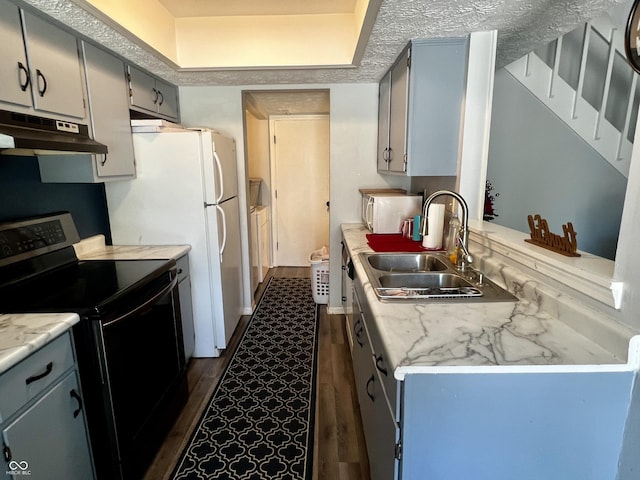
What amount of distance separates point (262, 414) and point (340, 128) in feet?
7.66

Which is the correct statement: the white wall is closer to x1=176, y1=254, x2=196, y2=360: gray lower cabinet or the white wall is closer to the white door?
x1=176, y1=254, x2=196, y2=360: gray lower cabinet

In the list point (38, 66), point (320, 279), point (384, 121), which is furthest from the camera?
point (320, 279)

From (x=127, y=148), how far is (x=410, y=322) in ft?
6.93

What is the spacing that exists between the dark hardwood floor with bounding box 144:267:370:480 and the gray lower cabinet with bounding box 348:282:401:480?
29 cm

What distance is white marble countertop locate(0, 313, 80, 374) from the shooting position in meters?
1.05

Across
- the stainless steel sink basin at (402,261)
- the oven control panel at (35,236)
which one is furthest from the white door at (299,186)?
the oven control panel at (35,236)

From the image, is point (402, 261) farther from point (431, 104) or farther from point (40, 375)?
point (40, 375)

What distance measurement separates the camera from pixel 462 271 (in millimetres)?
1740

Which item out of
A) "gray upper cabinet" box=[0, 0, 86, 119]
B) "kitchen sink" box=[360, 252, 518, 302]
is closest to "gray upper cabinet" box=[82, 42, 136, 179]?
"gray upper cabinet" box=[0, 0, 86, 119]

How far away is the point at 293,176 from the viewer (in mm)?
4820

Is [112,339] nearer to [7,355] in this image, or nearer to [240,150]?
[7,355]

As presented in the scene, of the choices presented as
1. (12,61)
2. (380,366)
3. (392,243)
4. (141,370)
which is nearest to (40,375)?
(141,370)

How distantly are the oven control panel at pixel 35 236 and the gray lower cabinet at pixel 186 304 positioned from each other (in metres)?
0.63

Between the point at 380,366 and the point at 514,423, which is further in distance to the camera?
the point at 380,366
